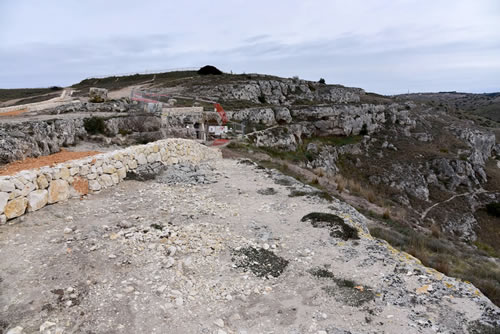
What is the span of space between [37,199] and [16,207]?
0.57 meters

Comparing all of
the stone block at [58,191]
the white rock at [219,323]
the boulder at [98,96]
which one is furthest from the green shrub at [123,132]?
the white rock at [219,323]

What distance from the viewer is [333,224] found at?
852 centimetres

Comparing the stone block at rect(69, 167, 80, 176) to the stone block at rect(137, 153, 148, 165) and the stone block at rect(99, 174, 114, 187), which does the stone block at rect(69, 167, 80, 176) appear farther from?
the stone block at rect(137, 153, 148, 165)

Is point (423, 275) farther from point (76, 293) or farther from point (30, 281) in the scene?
point (30, 281)

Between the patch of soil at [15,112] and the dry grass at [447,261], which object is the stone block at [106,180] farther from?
the patch of soil at [15,112]

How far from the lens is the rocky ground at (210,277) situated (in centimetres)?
477

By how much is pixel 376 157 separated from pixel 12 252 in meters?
41.1

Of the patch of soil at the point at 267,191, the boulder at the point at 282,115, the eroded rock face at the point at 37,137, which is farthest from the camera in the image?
the boulder at the point at 282,115

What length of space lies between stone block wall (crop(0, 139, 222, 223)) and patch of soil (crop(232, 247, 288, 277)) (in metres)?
5.17

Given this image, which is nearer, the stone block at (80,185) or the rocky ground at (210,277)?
the rocky ground at (210,277)

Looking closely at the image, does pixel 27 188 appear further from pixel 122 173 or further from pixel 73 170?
pixel 122 173

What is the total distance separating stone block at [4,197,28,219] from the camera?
7012mm

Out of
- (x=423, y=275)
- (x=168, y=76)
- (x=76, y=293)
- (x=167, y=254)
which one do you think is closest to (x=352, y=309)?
(x=423, y=275)

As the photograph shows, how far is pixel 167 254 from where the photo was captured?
657cm
